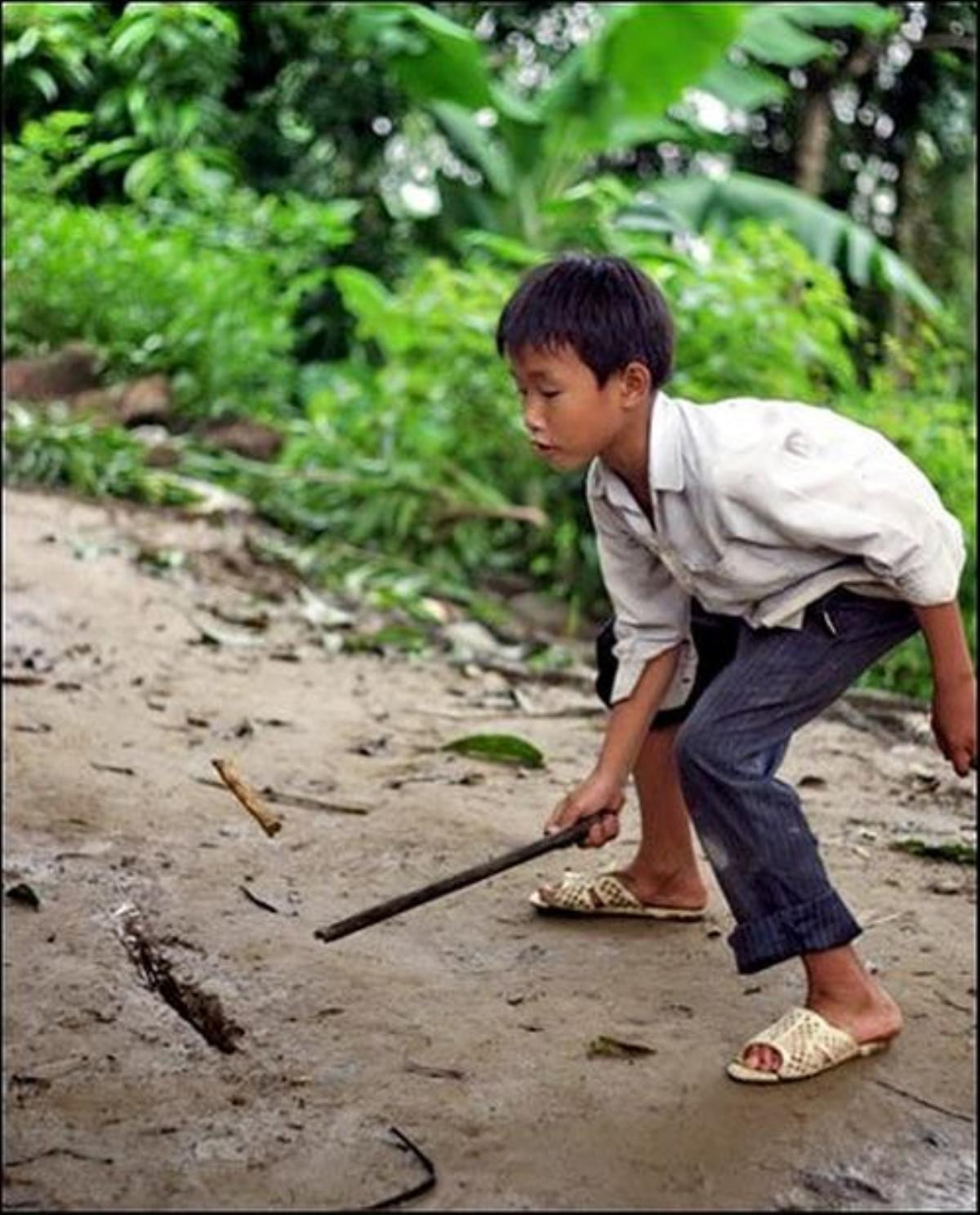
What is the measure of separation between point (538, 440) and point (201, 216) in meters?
5.03

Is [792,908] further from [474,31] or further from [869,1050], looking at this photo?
[474,31]

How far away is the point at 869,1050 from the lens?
1887mm

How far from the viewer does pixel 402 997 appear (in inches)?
78.8

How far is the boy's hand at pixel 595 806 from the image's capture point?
2064 mm

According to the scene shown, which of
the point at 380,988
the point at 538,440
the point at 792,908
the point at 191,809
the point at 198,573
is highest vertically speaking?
the point at 538,440

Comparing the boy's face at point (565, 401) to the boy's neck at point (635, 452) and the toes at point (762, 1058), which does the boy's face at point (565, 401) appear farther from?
the toes at point (762, 1058)

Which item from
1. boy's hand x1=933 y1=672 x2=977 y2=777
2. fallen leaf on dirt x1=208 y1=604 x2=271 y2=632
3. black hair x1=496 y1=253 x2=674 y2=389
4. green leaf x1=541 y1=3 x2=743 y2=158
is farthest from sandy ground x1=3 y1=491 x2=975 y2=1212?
green leaf x1=541 y1=3 x2=743 y2=158

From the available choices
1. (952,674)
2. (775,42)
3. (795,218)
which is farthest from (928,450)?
(952,674)

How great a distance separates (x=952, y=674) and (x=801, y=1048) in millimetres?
410

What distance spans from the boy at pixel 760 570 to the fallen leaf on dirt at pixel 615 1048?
0.10 meters

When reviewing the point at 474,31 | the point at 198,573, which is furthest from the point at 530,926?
the point at 474,31

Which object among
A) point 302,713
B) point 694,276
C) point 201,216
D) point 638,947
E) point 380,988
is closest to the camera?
point 380,988

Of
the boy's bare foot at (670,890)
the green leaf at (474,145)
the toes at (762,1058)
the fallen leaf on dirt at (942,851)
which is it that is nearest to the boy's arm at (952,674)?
the toes at (762,1058)

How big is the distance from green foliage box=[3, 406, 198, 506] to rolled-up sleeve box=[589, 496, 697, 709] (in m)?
3.51
